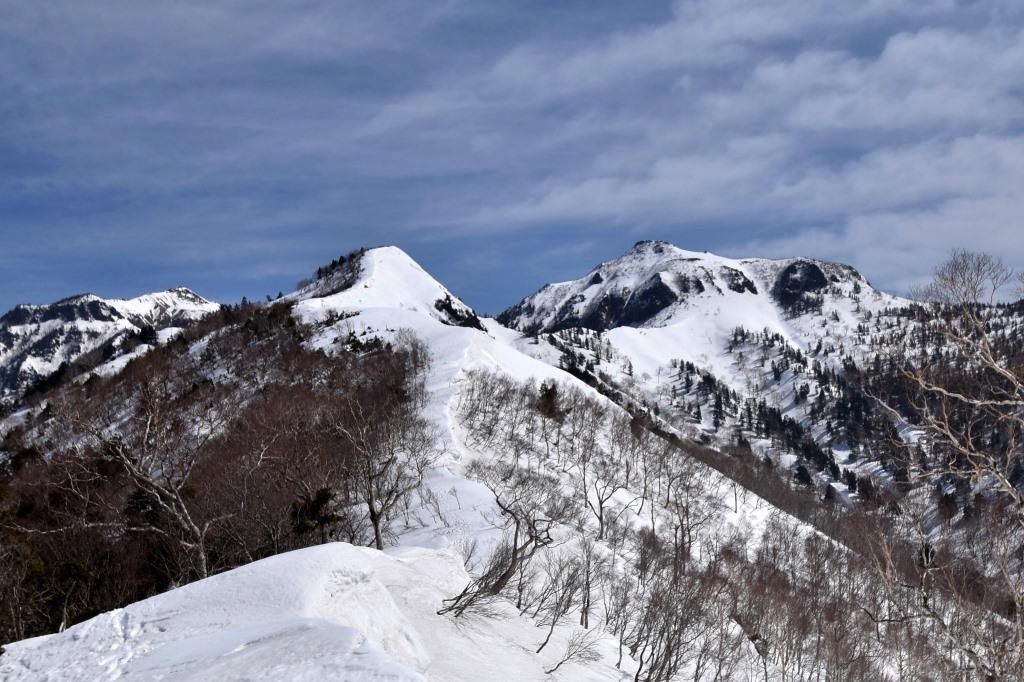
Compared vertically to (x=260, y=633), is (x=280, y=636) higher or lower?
higher

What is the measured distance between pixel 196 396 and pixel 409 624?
78890 millimetres

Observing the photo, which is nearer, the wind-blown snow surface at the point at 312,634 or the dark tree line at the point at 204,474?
Result: the wind-blown snow surface at the point at 312,634

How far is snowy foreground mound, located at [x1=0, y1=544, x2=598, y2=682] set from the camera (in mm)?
11977

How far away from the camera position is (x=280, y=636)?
13.0 metres

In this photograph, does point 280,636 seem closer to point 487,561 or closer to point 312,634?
point 312,634

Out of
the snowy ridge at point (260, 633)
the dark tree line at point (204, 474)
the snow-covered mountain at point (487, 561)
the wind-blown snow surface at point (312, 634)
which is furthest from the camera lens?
the dark tree line at point (204, 474)

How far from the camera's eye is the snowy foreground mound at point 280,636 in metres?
12.0

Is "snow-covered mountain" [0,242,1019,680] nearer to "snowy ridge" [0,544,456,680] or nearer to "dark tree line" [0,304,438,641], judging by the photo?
"snowy ridge" [0,544,456,680]

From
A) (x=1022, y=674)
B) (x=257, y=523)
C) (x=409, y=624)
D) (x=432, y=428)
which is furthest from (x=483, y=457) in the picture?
(x=1022, y=674)

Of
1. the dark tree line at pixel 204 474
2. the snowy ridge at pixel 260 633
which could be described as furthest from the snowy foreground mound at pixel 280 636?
the dark tree line at pixel 204 474

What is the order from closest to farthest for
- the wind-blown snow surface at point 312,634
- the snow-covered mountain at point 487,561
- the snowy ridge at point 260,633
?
1. the snowy ridge at point 260,633
2. the wind-blown snow surface at point 312,634
3. the snow-covered mountain at point 487,561

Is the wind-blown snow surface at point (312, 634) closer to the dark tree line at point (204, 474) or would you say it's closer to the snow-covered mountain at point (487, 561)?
the snow-covered mountain at point (487, 561)

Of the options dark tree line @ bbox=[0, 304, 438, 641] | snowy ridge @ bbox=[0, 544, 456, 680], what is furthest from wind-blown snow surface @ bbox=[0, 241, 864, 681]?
dark tree line @ bbox=[0, 304, 438, 641]

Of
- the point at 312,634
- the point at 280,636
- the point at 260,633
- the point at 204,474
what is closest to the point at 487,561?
the point at 260,633
